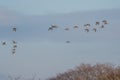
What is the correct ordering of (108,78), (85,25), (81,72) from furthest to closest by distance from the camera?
(81,72)
(85,25)
(108,78)

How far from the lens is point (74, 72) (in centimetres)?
2438

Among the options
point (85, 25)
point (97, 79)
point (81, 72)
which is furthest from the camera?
point (81, 72)

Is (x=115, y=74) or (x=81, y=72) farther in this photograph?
(x=81, y=72)

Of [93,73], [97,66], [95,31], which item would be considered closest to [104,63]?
[97,66]

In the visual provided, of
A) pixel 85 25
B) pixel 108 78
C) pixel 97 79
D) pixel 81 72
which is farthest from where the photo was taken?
pixel 81 72

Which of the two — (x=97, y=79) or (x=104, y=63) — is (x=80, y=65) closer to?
(x=104, y=63)

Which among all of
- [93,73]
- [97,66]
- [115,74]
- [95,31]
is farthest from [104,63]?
[115,74]

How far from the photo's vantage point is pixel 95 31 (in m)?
21.2

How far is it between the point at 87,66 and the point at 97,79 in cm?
419

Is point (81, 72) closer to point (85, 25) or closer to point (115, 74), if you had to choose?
point (85, 25)

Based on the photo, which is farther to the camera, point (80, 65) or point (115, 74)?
point (80, 65)

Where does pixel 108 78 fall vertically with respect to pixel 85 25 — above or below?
below

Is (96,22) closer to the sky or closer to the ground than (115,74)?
closer to the sky

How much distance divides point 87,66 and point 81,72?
68 centimetres
